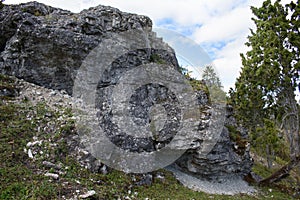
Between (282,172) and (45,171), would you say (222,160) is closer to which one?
(282,172)

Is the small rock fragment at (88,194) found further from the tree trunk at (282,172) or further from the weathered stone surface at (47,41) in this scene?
the tree trunk at (282,172)

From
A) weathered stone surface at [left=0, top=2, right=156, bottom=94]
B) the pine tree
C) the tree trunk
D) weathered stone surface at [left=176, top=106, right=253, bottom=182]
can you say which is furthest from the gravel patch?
weathered stone surface at [left=0, top=2, right=156, bottom=94]

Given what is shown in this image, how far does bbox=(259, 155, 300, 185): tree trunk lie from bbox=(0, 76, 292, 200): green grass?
258cm

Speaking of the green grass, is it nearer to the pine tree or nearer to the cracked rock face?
the cracked rock face

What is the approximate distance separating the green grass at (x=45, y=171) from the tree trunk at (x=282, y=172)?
258 cm

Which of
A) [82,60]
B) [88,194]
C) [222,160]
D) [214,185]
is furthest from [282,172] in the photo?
[82,60]

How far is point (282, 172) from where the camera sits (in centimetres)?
1437

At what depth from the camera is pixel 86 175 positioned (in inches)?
358

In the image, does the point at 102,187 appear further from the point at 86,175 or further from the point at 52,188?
the point at 52,188

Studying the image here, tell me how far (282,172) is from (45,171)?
13.8m

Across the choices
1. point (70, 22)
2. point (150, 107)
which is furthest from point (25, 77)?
point (150, 107)

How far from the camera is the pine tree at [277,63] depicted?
12.7 meters

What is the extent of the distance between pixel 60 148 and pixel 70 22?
373 inches

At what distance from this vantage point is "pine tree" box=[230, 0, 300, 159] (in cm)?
1270
